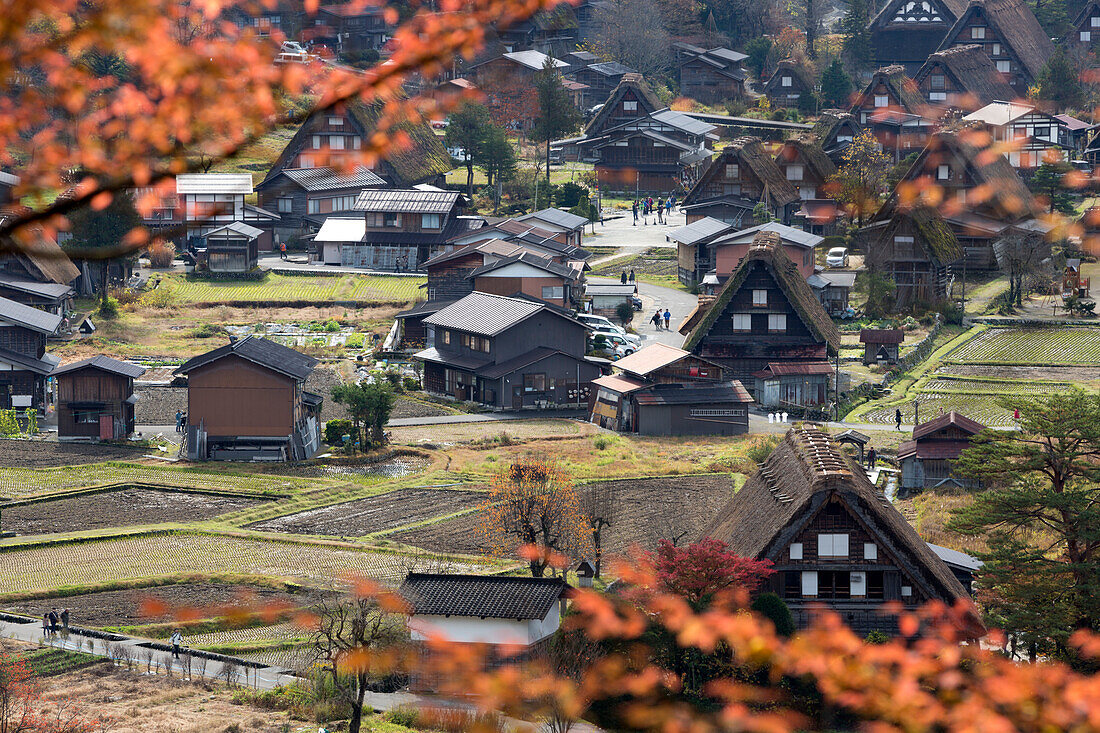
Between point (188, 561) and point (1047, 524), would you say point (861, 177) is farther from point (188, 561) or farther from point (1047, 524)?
point (1047, 524)

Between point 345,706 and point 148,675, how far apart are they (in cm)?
401

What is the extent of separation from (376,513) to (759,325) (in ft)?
A: 61.0

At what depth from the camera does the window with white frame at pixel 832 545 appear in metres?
24.0

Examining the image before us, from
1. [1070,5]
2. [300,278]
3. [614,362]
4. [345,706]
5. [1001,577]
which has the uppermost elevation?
[1070,5]

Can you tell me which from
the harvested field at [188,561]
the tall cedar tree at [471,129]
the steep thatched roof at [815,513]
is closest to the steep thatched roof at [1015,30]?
the tall cedar tree at [471,129]

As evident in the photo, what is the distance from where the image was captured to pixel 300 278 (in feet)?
198

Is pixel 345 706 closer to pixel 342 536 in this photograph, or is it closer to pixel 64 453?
pixel 342 536

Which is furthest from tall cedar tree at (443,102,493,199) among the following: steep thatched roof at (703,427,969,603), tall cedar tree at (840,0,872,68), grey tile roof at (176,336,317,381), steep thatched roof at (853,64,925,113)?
steep thatched roof at (703,427,969,603)

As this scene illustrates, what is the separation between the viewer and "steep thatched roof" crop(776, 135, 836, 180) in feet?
221

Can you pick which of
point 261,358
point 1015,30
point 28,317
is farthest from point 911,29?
point 28,317

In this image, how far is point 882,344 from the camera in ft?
159

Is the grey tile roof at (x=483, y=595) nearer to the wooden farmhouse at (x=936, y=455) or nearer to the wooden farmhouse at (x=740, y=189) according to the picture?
the wooden farmhouse at (x=936, y=455)

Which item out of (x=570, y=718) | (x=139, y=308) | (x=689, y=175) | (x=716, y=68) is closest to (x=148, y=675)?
(x=570, y=718)

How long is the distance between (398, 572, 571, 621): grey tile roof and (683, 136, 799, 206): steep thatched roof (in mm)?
45030
